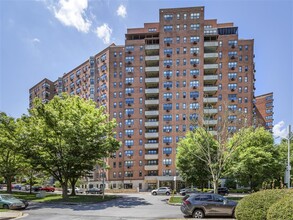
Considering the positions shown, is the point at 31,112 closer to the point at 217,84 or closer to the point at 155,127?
the point at 155,127

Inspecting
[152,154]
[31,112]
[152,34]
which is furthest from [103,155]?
[152,34]

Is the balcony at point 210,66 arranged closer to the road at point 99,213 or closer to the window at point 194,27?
the window at point 194,27

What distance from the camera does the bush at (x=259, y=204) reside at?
427 inches

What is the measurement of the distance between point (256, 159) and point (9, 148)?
33.8m

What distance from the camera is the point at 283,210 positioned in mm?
8625

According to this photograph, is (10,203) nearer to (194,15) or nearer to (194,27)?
(194,27)

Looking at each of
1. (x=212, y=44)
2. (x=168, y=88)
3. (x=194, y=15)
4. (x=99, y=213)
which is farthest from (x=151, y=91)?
(x=99, y=213)

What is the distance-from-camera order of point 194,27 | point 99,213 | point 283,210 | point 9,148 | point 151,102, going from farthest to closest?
point 194,27
point 151,102
point 9,148
point 99,213
point 283,210

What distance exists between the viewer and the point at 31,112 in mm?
33969

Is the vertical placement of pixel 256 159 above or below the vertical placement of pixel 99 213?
above

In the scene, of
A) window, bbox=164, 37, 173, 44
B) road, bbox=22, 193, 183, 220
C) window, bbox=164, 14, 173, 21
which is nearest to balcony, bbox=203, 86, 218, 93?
window, bbox=164, 37, 173, 44

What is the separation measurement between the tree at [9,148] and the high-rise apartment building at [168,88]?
120 ft

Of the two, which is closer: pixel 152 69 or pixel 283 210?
pixel 283 210

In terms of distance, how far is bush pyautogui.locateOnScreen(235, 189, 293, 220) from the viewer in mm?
10836
